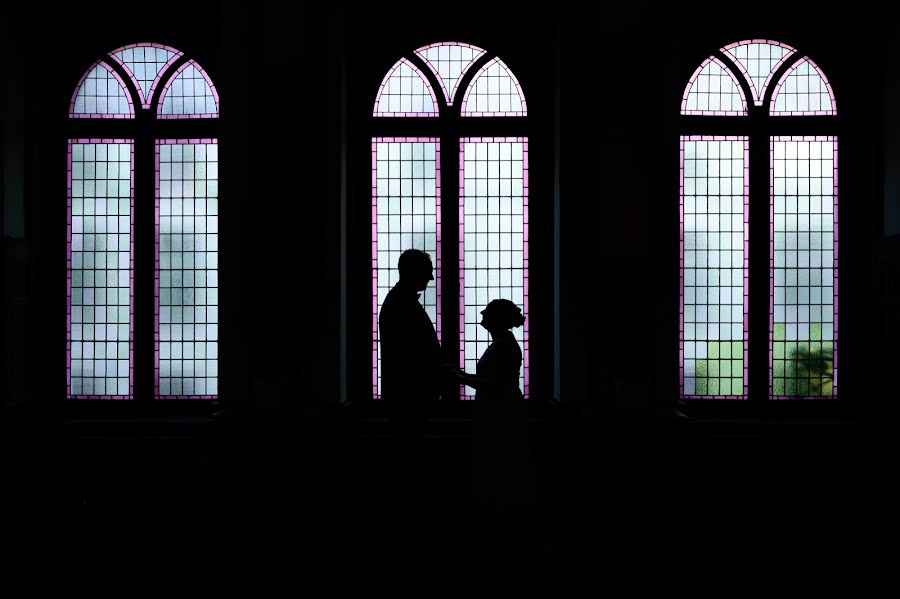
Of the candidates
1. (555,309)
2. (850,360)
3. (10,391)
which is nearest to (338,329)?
(555,309)

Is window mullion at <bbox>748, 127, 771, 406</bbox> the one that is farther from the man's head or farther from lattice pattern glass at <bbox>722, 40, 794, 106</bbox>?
the man's head

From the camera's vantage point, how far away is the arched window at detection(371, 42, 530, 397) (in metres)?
6.66

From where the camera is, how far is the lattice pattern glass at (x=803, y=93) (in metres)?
6.70

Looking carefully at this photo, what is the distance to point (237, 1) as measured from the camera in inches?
223

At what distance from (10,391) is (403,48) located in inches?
185

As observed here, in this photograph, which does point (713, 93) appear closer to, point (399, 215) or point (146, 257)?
point (399, 215)

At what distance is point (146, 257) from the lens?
673 centimetres

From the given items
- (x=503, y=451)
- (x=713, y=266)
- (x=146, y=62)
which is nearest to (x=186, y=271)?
(x=146, y=62)

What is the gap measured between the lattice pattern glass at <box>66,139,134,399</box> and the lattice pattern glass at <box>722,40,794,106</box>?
601 centimetres

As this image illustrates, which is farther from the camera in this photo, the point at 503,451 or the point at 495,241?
the point at 495,241

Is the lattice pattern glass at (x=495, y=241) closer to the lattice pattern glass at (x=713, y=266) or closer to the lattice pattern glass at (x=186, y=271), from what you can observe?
the lattice pattern glass at (x=713, y=266)

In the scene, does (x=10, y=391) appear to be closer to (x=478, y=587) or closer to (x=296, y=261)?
(x=296, y=261)

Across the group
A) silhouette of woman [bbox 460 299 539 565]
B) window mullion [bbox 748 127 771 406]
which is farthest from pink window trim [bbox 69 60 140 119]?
window mullion [bbox 748 127 771 406]

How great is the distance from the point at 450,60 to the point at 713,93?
100.0 inches
